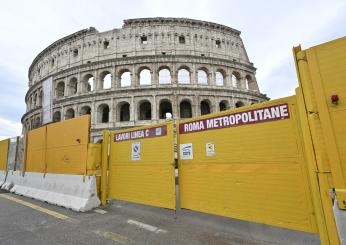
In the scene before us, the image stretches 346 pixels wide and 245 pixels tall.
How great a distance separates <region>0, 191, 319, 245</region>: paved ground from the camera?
3.40m

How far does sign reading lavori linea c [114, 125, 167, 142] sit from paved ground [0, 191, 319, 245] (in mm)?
1968

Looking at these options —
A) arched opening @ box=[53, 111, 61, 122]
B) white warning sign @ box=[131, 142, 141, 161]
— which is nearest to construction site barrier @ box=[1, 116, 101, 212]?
white warning sign @ box=[131, 142, 141, 161]

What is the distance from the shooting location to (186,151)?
4.62 metres

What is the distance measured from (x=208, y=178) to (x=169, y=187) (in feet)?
3.39

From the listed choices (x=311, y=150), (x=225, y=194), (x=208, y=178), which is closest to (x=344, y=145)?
(x=311, y=150)

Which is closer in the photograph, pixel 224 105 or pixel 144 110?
pixel 224 105

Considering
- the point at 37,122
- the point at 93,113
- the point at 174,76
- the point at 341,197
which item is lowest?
the point at 341,197

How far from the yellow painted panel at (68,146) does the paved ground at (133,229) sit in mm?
1459

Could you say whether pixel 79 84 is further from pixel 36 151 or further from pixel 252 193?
pixel 252 193

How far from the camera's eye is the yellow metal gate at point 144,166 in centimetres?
470

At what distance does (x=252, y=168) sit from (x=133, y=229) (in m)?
2.70

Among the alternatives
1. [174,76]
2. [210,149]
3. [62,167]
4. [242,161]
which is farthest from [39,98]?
[242,161]

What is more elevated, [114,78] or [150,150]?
[114,78]

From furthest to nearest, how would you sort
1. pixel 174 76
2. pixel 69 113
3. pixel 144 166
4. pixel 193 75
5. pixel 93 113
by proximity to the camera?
pixel 69 113, pixel 193 75, pixel 174 76, pixel 93 113, pixel 144 166
